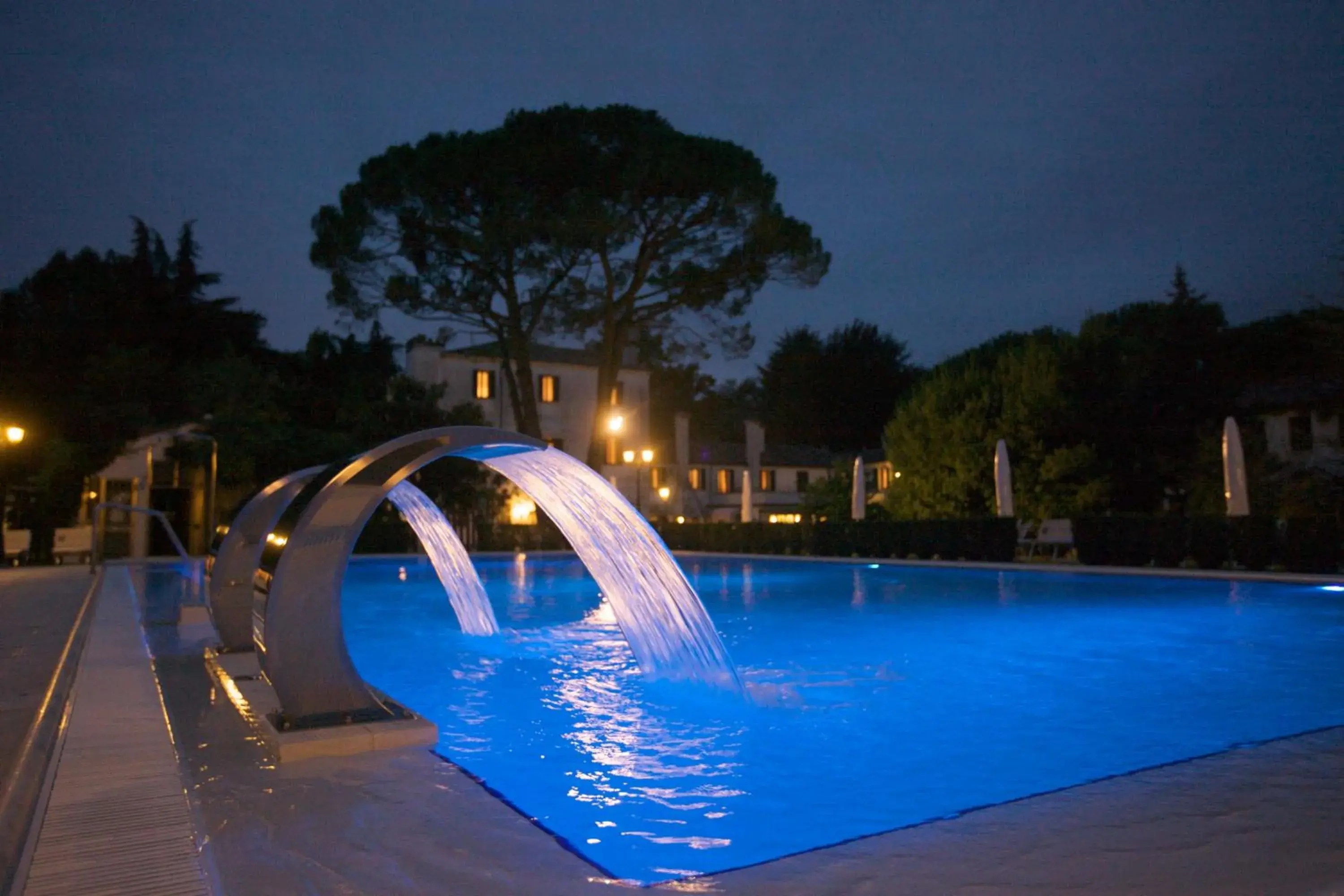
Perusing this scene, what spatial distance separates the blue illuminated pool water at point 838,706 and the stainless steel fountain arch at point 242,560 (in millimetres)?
1288

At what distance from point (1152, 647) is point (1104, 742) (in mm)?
4613

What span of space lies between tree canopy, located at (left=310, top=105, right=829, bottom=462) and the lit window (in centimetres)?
381

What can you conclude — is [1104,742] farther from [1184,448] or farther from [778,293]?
[778,293]

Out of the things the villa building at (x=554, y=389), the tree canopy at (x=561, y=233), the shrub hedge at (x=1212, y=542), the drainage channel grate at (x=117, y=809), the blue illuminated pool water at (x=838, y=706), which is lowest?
the blue illuminated pool water at (x=838, y=706)

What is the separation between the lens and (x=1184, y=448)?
27.1 m

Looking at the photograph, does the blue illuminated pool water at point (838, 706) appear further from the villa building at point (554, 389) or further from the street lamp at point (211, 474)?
the villa building at point (554, 389)

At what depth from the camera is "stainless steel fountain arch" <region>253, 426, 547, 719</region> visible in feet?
16.6

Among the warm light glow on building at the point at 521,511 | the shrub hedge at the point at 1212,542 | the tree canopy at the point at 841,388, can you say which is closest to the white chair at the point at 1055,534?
the shrub hedge at the point at 1212,542

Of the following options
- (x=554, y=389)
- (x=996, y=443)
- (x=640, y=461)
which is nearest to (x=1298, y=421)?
(x=996, y=443)

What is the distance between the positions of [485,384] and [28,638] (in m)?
26.7

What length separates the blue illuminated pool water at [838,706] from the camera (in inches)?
175

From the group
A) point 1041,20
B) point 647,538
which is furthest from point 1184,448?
point 647,538

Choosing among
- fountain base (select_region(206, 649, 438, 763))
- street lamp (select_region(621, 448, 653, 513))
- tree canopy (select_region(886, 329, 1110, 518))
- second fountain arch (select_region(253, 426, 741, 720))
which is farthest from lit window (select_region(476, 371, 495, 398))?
fountain base (select_region(206, 649, 438, 763))

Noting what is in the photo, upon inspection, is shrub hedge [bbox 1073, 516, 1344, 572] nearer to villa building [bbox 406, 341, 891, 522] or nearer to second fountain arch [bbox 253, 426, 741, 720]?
villa building [bbox 406, 341, 891, 522]
